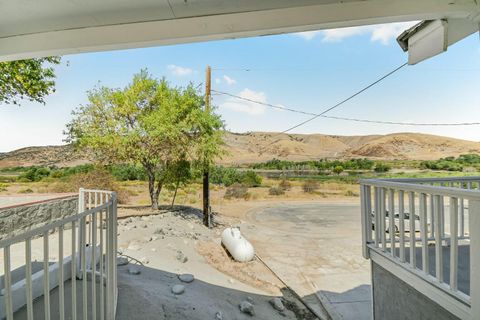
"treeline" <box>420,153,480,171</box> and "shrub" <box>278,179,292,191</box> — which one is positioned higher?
"treeline" <box>420,153,480,171</box>

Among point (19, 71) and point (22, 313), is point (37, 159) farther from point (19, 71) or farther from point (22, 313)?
point (22, 313)

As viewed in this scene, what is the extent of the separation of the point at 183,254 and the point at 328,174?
21779 millimetres

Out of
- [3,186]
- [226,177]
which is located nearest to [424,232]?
[3,186]

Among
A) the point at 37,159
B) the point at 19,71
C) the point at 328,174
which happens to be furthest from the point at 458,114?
the point at 37,159

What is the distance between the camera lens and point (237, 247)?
6.70m

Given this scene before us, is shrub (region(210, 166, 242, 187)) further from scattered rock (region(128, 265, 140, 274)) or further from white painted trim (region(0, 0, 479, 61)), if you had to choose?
white painted trim (region(0, 0, 479, 61))

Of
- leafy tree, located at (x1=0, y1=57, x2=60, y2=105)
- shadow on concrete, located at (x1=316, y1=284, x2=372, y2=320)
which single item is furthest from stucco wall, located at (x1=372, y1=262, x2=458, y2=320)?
leafy tree, located at (x1=0, y1=57, x2=60, y2=105)

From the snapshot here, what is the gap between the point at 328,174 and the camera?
25609 millimetres

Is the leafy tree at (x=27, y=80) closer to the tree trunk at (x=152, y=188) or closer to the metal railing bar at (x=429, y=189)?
the tree trunk at (x=152, y=188)

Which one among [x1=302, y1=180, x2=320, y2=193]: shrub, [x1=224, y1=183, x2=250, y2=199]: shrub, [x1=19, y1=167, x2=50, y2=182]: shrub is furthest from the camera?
[x1=302, y1=180, x2=320, y2=193]: shrub

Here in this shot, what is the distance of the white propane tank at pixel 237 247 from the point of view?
6.58 metres

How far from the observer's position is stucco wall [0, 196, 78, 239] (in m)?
4.34

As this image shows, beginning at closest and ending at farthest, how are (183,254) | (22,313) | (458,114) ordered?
(22,313) → (183,254) → (458,114)

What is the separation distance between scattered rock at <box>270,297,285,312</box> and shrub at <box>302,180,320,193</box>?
648 inches
